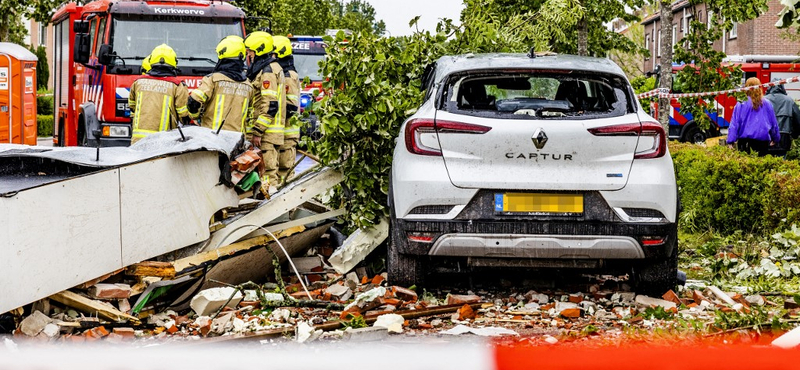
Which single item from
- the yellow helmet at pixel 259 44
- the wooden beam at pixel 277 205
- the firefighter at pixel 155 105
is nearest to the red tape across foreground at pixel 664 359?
the wooden beam at pixel 277 205

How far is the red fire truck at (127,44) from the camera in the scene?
13.2 meters

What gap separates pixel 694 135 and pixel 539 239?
859 inches

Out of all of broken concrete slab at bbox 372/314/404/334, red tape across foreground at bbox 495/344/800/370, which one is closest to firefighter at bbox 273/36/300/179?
broken concrete slab at bbox 372/314/404/334

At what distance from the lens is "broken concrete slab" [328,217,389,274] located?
7594 millimetres

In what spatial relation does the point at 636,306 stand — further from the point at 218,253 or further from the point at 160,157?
the point at 160,157

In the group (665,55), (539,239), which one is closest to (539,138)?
(539,239)

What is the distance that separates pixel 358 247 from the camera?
766 cm

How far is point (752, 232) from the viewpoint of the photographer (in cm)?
950

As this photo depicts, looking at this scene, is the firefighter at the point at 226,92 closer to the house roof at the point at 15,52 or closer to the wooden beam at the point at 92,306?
the wooden beam at the point at 92,306

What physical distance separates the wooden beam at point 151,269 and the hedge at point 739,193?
16.0 ft

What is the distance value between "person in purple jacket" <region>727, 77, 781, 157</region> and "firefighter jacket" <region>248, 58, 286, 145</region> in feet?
19.4

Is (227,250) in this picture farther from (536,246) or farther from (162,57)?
(162,57)

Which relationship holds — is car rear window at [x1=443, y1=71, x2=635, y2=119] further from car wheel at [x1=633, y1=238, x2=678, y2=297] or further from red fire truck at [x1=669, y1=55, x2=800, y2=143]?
red fire truck at [x1=669, y1=55, x2=800, y2=143]

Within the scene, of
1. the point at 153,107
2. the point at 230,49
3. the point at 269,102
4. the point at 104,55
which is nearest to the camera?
the point at 153,107
